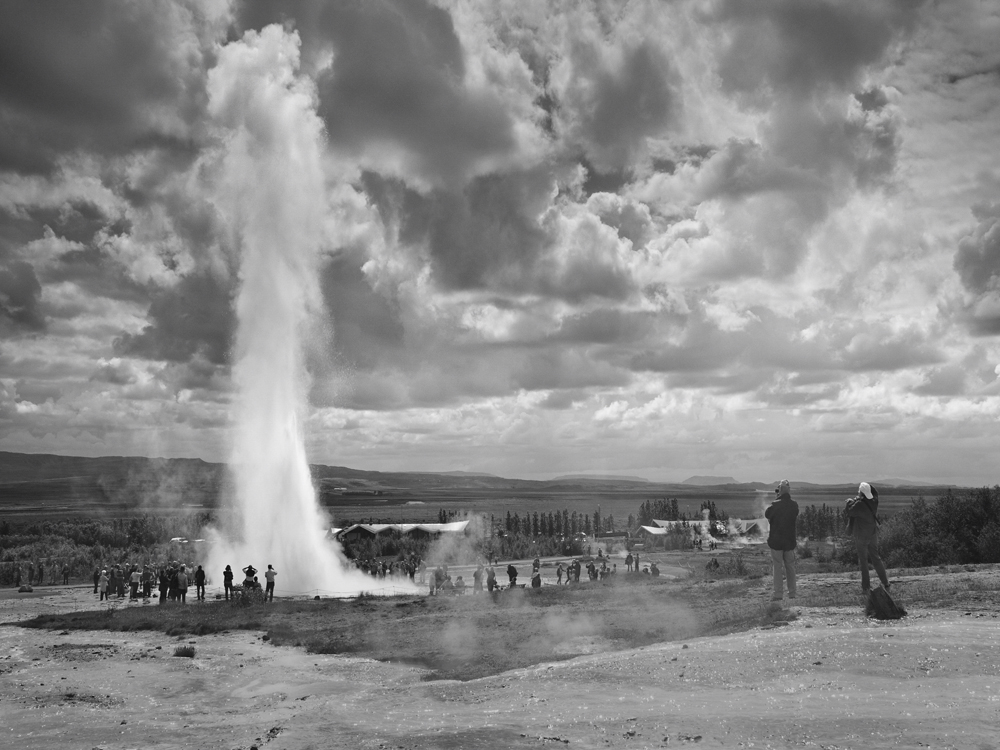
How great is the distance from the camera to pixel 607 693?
13.0 metres

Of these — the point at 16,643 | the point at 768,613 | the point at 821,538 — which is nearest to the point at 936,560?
the point at 768,613

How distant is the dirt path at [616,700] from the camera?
34.2 feet

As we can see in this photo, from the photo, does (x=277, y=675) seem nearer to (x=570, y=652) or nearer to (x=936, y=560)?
(x=570, y=652)

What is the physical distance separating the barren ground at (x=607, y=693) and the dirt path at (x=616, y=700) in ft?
0.12

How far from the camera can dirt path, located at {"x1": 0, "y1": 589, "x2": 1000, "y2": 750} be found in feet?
34.2

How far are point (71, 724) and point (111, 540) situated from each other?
78991mm

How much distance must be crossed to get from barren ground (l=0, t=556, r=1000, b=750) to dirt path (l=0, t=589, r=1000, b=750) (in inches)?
1.5

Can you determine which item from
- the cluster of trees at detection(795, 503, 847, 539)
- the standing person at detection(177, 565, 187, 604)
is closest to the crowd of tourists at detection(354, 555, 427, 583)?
the standing person at detection(177, 565, 187, 604)

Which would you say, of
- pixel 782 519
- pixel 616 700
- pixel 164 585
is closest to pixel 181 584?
pixel 164 585

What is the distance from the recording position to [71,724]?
14375 mm

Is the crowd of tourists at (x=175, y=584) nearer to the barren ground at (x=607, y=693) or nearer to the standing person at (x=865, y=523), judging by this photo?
the barren ground at (x=607, y=693)

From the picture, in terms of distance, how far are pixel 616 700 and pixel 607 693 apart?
0.49m

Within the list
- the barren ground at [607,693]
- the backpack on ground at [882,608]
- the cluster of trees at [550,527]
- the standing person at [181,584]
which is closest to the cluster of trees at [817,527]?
the cluster of trees at [550,527]

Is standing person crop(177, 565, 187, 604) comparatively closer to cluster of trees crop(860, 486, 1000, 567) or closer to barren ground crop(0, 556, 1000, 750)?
barren ground crop(0, 556, 1000, 750)
